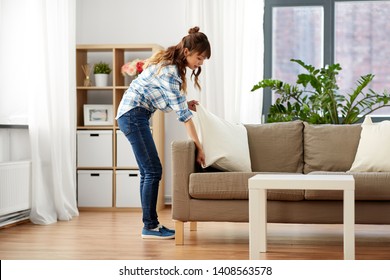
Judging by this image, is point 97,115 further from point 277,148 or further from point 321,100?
point 277,148

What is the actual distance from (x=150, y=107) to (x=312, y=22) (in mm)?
2697

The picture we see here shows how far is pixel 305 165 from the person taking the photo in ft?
16.7

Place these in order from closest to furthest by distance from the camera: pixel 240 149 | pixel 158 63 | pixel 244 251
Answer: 1. pixel 244 251
2. pixel 158 63
3. pixel 240 149

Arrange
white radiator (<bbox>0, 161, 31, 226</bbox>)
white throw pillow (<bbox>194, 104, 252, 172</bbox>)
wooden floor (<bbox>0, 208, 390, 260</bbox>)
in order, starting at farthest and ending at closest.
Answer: white radiator (<bbox>0, 161, 31, 226</bbox>), white throw pillow (<bbox>194, 104, 252, 172</bbox>), wooden floor (<bbox>0, 208, 390, 260</bbox>)

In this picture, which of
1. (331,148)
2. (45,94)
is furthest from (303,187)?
(45,94)

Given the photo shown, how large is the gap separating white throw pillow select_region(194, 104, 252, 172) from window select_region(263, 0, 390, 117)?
1994 mm

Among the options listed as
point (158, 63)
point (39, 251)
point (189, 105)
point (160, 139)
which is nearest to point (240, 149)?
point (189, 105)

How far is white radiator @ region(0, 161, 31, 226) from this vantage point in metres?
5.39

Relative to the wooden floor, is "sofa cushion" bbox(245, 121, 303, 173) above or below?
above

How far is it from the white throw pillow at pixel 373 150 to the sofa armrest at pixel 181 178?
3.47 feet

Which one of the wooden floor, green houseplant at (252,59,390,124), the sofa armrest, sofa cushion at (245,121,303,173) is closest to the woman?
the sofa armrest

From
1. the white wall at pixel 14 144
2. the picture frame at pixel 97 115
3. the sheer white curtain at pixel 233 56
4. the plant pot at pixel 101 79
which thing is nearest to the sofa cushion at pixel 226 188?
the white wall at pixel 14 144

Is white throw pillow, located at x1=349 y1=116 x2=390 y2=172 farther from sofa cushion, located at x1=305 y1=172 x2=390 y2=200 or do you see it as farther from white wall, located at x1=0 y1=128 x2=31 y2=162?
white wall, located at x1=0 y1=128 x2=31 y2=162

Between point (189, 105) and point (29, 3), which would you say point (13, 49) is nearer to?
point (29, 3)
